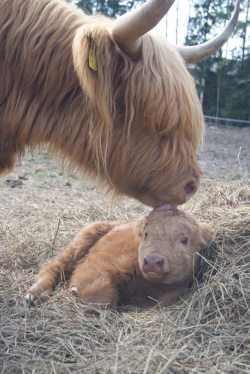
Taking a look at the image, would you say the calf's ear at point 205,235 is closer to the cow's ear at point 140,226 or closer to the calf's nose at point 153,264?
the cow's ear at point 140,226

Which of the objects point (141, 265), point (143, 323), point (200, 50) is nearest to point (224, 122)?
point (200, 50)

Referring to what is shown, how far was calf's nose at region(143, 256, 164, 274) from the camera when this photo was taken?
2.86 metres

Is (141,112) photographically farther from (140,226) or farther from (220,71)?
(220,71)

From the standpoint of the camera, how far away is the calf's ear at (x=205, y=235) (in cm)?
329

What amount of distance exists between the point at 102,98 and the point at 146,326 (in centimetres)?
114

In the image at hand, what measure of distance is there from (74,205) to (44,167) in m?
2.63

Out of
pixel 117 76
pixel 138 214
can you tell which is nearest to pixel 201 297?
pixel 117 76

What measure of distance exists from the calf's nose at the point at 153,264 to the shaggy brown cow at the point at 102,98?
326 mm

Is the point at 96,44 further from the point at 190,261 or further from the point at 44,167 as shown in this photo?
the point at 44,167

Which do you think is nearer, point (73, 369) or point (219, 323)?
point (73, 369)

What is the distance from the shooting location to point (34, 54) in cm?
305

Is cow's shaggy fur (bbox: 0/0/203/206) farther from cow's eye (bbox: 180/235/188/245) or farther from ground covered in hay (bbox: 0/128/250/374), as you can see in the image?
ground covered in hay (bbox: 0/128/250/374)

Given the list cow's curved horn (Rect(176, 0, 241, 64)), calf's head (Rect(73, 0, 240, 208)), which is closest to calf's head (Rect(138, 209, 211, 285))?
calf's head (Rect(73, 0, 240, 208))

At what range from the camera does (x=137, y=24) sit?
2.63 meters
